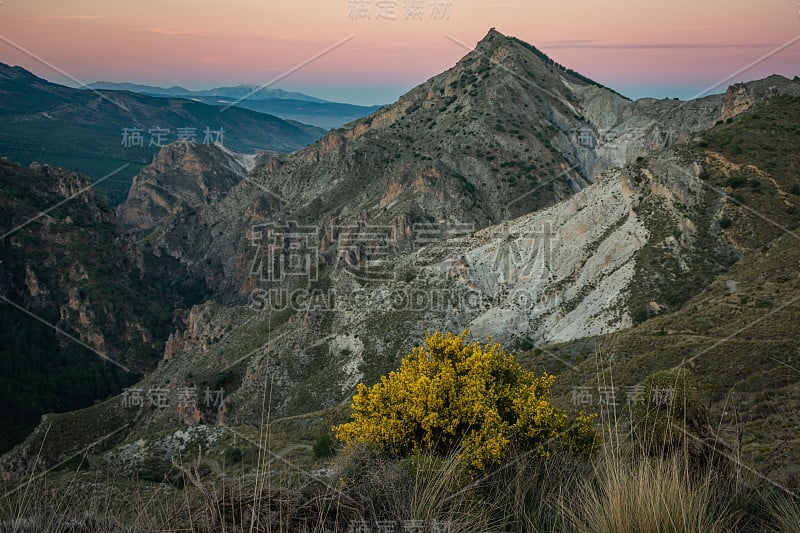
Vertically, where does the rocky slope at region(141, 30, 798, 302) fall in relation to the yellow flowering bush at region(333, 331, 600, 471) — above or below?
above

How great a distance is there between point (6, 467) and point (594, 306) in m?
38.0

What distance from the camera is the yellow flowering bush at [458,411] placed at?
7.98 m

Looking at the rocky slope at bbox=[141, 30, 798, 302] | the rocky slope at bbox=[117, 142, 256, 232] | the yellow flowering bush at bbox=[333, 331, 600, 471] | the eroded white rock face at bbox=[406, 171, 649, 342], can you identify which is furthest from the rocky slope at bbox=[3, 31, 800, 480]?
the rocky slope at bbox=[117, 142, 256, 232]

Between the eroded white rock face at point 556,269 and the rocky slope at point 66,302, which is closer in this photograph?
the eroded white rock face at point 556,269

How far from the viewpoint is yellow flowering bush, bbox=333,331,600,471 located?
7.98 m

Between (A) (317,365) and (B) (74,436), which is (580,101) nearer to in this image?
(A) (317,365)

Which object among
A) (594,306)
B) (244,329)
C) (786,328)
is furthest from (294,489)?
(244,329)

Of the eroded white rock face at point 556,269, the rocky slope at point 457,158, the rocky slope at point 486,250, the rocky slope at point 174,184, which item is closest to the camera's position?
the rocky slope at point 486,250

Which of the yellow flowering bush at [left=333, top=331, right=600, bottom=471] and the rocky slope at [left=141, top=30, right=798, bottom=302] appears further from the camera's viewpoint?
the rocky slope at [left=141, top=30, right=798, bottom=302]

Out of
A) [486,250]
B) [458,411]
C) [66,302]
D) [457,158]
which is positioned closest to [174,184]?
[66,302]

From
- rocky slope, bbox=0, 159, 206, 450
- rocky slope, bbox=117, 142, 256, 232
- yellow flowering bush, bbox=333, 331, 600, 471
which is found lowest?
rocky slope, bbox=0, 159, 206, 450

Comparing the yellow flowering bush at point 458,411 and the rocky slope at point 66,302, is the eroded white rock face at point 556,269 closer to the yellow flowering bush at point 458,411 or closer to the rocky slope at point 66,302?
the yellow flowering bush at point 458,411

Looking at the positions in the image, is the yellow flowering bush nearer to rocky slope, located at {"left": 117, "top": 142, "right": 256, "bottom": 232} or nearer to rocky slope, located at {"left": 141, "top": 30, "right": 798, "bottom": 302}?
rocky slope, located at {"left": 141, "top": 30, "right": 798, "bottom": 302}

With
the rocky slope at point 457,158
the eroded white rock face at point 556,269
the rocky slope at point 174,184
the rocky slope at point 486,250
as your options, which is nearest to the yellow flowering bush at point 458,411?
the rocky slope at point 486,250
